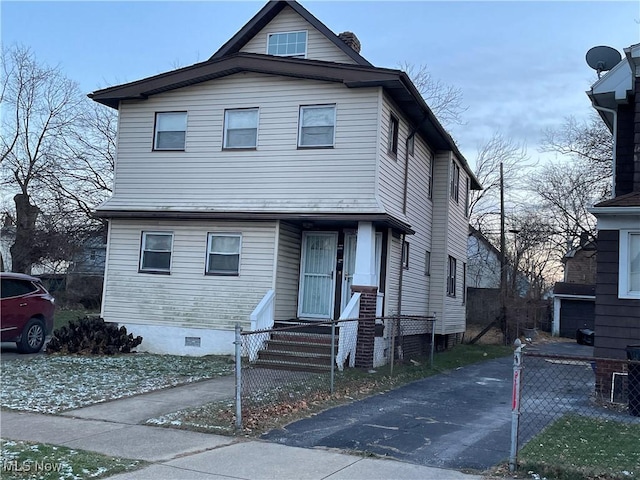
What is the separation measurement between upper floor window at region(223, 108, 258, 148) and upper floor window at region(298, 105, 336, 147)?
4.02 feet

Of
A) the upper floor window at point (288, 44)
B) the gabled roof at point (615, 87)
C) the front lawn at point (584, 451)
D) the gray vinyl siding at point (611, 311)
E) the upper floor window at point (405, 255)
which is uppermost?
the upper floor window at point (288, 44)

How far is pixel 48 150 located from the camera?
30.9 m

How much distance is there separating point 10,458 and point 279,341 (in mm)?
7568

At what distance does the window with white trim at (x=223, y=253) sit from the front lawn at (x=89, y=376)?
2101 millimetres

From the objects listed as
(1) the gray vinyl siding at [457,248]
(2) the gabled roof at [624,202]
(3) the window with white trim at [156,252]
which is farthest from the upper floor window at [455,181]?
(2) the gabled roof at [624,202]

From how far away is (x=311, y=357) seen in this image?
13117 mm

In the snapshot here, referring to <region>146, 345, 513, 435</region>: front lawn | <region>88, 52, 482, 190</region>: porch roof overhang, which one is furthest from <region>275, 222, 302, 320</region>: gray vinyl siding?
<region>88, 52, 482, 190</region>: porch roof overhang

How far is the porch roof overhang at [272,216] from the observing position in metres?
14.0

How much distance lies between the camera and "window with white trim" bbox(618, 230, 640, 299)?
1125 cm

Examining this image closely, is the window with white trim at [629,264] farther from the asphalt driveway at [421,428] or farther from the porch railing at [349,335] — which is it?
the porch railing at [349,335]

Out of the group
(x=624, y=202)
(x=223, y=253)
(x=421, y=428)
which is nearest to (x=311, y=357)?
(x=223, y=253)

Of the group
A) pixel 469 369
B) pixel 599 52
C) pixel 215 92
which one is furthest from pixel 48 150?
pixel 599 52

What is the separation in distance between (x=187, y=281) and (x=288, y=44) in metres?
6.80

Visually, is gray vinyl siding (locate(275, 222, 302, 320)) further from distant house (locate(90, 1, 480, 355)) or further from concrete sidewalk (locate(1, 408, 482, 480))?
concrete sidewalk (locate(1, 408, 482, 480))
